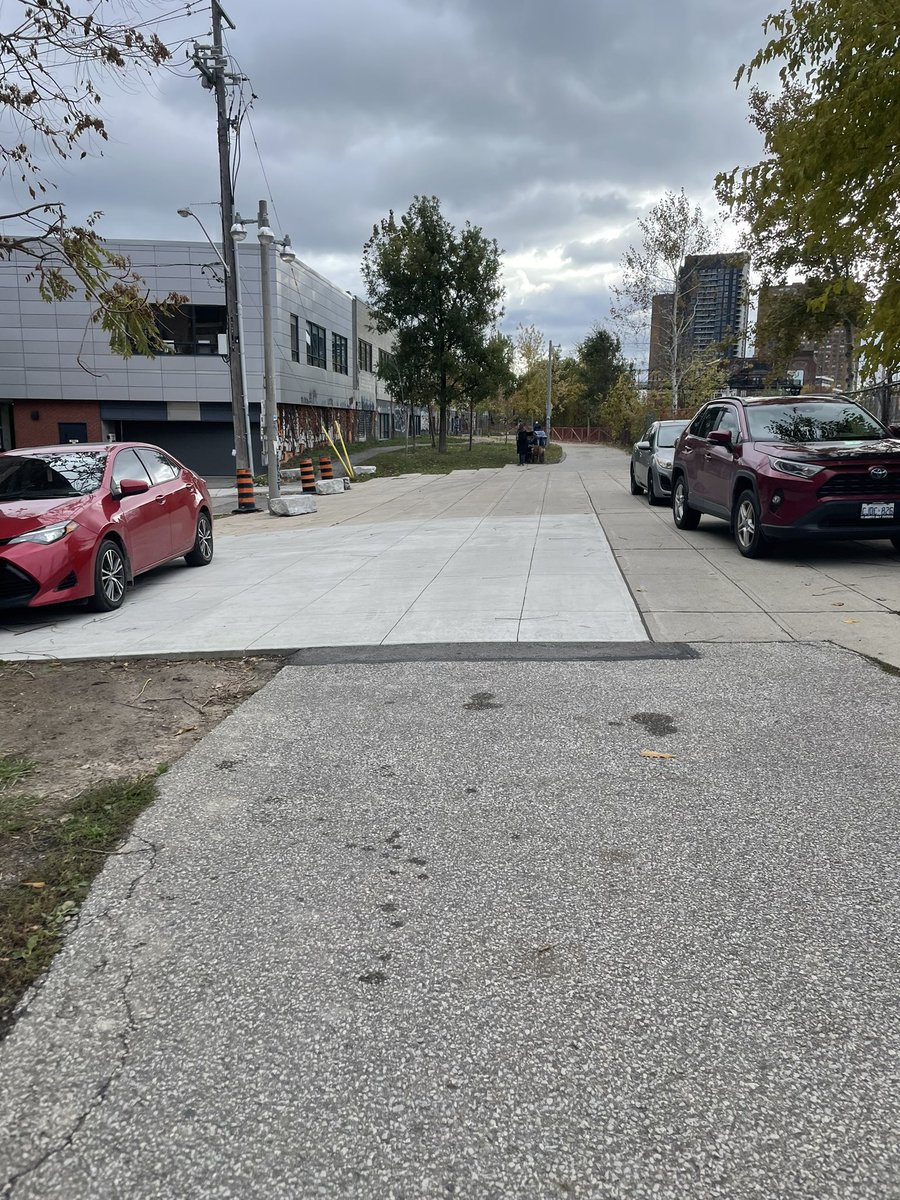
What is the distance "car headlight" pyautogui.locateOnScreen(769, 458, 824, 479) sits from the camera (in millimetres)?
9266

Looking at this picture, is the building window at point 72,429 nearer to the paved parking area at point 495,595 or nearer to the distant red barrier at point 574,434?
the paved parking area at point 495,595

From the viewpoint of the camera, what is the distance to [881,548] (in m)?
10.6

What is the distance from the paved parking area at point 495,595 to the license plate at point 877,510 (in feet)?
1.92

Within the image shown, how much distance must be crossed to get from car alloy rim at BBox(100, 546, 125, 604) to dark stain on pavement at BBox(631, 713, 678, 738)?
222 inches

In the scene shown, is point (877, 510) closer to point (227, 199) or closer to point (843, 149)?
point (843, 149)

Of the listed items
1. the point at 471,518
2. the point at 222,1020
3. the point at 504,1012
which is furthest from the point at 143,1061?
the point at 471,518

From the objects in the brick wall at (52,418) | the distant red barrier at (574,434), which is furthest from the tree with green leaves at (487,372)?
the distant red barrier at (574,434)

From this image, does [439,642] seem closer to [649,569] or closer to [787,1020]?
[649,569]

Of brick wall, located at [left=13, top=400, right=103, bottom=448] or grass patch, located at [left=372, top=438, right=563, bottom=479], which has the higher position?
brick wall, located at [left=13, top=400, right=103, bottom=448]

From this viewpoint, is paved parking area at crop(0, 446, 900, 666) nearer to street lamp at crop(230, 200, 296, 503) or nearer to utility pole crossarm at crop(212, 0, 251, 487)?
street lamp at crop(230, 200, 296, 503)

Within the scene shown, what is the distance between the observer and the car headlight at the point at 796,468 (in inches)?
365

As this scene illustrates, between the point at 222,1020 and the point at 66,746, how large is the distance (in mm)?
2819

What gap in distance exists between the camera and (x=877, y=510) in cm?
922

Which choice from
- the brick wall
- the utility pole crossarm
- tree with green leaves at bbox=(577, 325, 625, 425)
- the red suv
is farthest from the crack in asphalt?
tree with green leaves at bbox=(577, 325, 625, 425)
